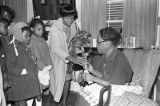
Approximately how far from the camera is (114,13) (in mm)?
4844

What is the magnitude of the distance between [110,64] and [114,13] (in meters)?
2.78

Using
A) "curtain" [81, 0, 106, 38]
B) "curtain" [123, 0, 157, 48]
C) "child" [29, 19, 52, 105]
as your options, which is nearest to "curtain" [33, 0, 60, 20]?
"curtain" [81, 0, 106, 38]

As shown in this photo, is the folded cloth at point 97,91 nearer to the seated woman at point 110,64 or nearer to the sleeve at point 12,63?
the seated woman at point 110,64

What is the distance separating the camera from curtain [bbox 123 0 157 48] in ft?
14.3

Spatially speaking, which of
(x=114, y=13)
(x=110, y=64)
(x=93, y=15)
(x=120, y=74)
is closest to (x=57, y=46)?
(x=110, y=64)

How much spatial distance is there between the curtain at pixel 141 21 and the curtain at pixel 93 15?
0.46m

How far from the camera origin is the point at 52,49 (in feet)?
10.3

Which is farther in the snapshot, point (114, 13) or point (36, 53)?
point (114, 13)

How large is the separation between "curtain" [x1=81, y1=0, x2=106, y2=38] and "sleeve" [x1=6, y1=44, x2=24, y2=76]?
2.50 m

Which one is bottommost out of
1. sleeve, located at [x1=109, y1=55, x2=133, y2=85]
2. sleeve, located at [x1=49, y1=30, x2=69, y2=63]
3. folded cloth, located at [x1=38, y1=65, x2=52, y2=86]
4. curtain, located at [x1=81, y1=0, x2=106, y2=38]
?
folded cloth, located at [x1=38, y1=65, x2=52, y2=86]

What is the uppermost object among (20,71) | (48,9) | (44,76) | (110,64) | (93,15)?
(48,9)

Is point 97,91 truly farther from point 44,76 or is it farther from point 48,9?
point 48,9

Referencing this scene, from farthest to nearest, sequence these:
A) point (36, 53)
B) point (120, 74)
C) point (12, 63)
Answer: point (36, 53) < point (12, 63) < point (120, 74)

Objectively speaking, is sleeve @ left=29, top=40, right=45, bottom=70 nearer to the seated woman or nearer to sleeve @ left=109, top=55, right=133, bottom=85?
the seated woman
